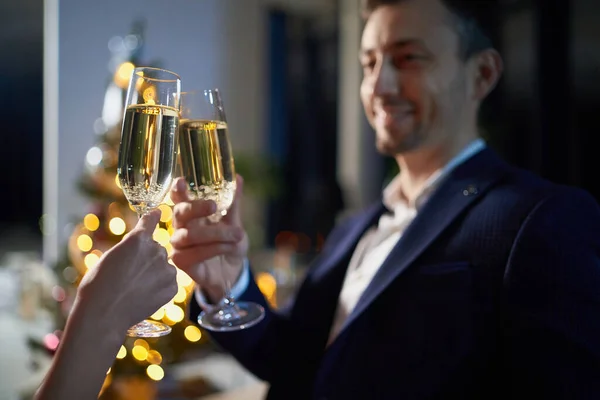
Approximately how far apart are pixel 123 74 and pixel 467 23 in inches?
52.2

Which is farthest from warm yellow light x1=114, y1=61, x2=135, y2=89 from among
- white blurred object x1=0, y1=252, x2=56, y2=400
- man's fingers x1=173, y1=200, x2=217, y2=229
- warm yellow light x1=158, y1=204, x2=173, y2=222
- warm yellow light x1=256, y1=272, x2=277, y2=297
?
warm yellow light x1=256, y1=272, x2=277, y2=297

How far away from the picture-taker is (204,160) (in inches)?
40.8

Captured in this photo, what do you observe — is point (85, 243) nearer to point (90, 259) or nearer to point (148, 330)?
point (90, 259)

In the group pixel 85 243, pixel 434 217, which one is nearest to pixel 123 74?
pixel 85 243

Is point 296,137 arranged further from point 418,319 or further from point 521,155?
point 418,319

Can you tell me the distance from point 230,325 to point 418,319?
1.28ft

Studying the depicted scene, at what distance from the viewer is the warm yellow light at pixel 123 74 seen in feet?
6.75

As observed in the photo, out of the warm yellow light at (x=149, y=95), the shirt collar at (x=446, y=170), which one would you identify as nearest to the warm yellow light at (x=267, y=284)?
the shirt collar at (x=446, y=170)

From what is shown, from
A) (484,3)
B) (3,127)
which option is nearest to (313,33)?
(3,127)

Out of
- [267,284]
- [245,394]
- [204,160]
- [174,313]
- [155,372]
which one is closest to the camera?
[204,160]

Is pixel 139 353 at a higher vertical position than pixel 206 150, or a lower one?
lower

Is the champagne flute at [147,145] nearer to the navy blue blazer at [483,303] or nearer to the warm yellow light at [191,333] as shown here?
the navy blue blazer at [483,303]

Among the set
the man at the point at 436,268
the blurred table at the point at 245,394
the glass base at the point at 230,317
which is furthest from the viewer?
the blurred table at the point at 245,394

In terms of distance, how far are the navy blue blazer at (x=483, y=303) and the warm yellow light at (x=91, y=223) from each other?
4.07ft
